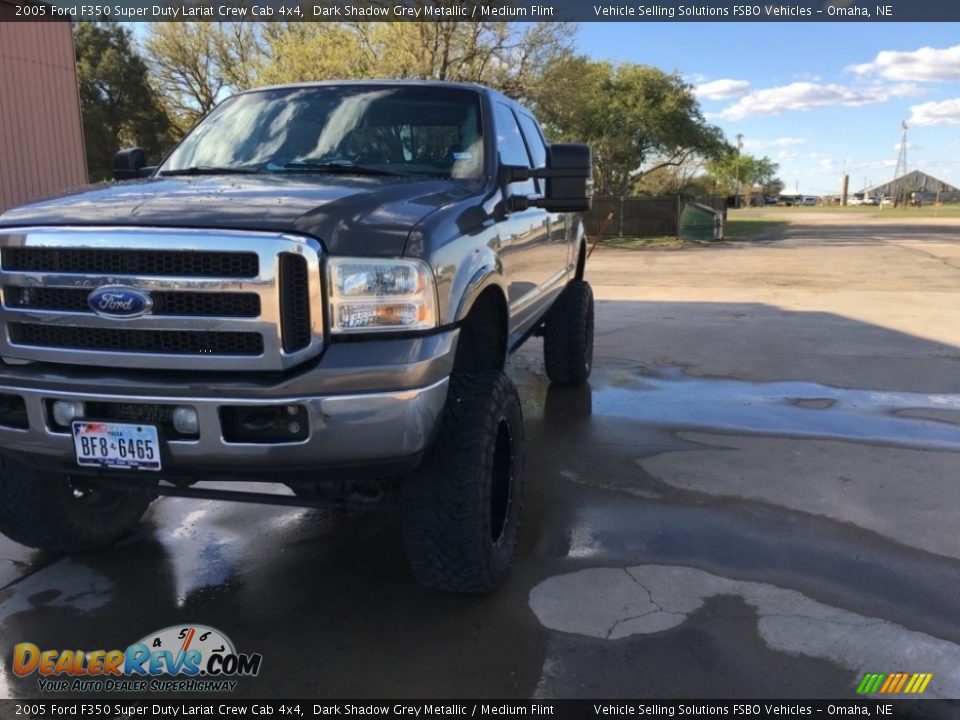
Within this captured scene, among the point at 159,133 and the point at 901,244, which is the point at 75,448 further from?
the point at 159,133

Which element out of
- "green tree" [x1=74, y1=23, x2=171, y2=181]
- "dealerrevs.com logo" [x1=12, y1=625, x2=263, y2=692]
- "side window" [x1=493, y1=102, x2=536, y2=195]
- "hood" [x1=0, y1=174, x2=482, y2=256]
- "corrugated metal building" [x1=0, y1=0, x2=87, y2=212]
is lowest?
"dealerrevs.com logo" [x1=12, y1=625, x2=263, y2=692]

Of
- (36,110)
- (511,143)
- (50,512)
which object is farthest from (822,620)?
(36,110)

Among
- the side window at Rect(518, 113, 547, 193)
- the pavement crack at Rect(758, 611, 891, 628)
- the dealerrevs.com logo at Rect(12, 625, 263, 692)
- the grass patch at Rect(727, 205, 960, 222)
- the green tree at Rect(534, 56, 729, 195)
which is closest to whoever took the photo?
the dealerrevs.com logo at Rect(12, 625, 263, 692)

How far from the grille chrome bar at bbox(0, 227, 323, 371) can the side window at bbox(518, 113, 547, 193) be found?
9.73 feet

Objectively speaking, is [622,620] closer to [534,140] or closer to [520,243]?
[520,243]

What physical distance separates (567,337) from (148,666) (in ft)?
14.1

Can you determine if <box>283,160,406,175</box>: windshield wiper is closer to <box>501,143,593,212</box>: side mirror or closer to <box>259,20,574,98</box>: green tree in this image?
<box>501,143,593,212</box>: side mirror

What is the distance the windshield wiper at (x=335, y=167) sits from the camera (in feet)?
11.3

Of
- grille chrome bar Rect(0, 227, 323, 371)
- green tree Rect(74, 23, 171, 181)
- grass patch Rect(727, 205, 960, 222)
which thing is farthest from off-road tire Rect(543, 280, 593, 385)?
grass patch Rect(727, 205, 960, 222)

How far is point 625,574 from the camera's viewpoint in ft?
11.0

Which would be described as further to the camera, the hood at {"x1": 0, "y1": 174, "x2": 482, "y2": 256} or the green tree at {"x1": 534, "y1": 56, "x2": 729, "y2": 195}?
the green tree at {"x1": 534, "y1": 56, "x2": 729, "y2": 195}

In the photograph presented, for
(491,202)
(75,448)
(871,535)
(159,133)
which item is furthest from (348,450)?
(159,133)

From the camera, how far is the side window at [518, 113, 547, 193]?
17.0 feet

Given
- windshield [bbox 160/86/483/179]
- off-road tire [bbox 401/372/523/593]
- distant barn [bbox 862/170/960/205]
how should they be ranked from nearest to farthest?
off-road tire [bbox 401/372/523/593] < windshield [bbox 160/86/483/179] < distant barn [bbox 862/170/960/205]
